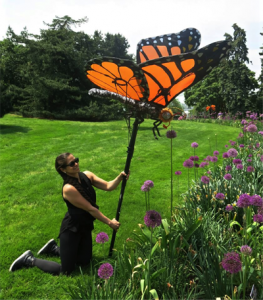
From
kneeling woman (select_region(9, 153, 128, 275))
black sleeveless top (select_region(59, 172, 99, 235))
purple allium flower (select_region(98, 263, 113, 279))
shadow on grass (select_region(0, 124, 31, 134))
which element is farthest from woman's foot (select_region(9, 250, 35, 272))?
shadow on grass (select_region(0, 124, 31, 134))

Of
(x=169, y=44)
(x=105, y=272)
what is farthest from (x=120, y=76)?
(x=105, y=272)

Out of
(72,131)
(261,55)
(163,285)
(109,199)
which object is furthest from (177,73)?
(261,55)

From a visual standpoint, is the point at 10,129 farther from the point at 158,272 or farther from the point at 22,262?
the point at 158,272

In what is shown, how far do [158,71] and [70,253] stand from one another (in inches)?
81.9

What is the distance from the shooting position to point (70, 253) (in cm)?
257

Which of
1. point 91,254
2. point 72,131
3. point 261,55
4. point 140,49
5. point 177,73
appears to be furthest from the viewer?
point 261,55

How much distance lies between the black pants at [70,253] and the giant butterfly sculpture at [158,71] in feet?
4.01

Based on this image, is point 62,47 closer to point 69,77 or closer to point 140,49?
point 69,77

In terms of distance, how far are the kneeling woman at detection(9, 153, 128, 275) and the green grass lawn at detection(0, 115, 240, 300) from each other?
0.35ft

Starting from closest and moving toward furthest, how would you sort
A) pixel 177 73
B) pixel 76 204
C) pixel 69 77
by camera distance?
pixel 177 73, pixel 76 204, pixel 69 77

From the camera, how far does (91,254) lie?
278 centimetres

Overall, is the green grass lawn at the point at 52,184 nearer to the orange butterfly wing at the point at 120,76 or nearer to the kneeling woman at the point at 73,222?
the kneeling woman at the point at 73,222

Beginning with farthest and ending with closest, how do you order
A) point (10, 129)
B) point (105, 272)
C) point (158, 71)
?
point (10, 129) → point (158, 71) → point (105, 272)

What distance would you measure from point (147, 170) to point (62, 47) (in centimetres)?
1442
